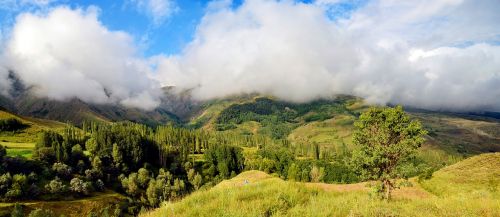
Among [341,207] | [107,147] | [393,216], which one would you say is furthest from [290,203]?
[107,147]

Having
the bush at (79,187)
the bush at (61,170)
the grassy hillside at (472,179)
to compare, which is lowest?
the bush at (79,187)

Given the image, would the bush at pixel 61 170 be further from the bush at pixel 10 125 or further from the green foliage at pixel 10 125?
the bush at pixel 10 125

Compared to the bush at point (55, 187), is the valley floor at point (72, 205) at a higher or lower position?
lower

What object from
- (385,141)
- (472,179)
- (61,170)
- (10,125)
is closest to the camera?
(385,141)

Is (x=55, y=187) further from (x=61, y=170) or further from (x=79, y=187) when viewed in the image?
(x=61, y=170)

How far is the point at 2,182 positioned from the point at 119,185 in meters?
43.6

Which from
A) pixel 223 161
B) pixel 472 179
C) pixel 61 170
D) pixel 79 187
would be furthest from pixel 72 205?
pixel 472 179

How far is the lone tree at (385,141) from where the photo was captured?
2794 centimetres

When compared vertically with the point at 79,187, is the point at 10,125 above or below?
above

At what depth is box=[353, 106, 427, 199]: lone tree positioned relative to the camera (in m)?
27.9

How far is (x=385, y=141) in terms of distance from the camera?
94.3ft

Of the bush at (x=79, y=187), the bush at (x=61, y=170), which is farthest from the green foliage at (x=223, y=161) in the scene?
the bush at (x=79, y=187)

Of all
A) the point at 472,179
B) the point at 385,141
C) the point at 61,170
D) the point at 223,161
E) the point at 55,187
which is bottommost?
the point at 223,161

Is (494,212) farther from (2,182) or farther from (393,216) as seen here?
(2,182)
